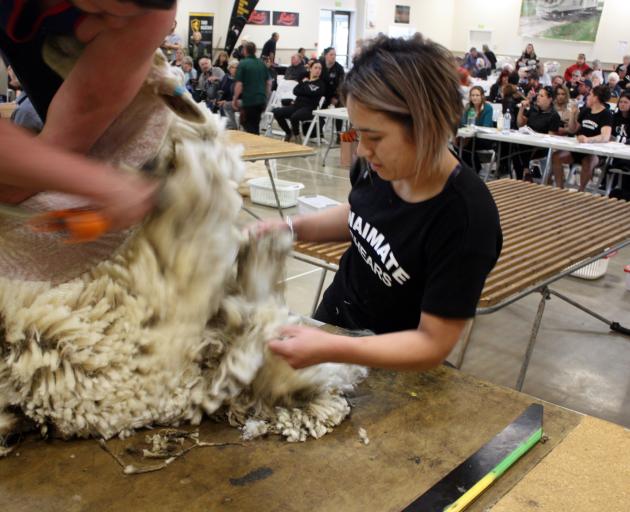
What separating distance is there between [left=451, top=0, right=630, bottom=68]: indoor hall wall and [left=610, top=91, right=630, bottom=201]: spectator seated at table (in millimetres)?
9667

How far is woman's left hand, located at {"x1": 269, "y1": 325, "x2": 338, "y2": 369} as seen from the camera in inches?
40.5

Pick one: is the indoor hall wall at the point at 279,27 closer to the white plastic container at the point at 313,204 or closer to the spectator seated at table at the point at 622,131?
the spectator seated at table at the point at 622,131

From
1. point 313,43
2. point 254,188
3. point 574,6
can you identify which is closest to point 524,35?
point 574,6

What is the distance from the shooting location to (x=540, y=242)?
2.46m

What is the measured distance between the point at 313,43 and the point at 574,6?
20.8 feet

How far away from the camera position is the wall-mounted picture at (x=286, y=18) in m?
14.5

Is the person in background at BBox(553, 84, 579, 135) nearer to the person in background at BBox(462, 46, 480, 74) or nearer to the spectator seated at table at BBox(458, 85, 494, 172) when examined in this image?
the spectator seated at table at BBox(458, 85, 494, 172)

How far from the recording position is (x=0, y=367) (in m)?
0.98

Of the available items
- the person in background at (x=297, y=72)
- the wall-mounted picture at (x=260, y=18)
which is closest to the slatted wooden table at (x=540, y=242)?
the person in background at (x=297, y=72)

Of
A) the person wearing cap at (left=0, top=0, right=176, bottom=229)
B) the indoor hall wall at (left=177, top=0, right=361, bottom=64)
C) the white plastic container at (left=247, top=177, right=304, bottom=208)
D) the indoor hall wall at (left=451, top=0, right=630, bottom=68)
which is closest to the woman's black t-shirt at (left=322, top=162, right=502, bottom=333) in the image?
the person wearing cap at (left=0, top=0, right=176, bottom=229)

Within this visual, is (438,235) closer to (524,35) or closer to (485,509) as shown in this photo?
(485,509)

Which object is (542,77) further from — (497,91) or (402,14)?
(402,14)

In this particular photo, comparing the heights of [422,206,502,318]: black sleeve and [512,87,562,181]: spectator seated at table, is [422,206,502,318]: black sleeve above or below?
above

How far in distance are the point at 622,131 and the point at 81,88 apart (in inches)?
270
